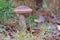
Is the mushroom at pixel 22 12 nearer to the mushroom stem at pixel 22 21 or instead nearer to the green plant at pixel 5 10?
the mushroom stem at pixel 22 21

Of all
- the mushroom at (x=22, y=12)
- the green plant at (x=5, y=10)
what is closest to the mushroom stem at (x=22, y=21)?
the mushroom at (x=22, y=12)

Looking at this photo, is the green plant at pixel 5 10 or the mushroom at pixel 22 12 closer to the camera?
the mushroom at pixel 22 12

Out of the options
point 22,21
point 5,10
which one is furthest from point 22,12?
point 5,10

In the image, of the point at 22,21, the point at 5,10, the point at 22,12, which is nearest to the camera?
the point at 22,12

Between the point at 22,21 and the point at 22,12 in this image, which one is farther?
the point at 22,21

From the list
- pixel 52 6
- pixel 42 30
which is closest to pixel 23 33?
pixel 42 30

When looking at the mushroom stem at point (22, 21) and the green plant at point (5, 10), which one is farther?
the green plant at point (5, 10)

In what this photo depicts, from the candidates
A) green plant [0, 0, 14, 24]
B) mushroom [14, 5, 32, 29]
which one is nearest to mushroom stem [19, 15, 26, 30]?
mushroom [14, 5, 32, 29]

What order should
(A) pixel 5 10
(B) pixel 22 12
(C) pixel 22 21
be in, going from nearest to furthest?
(B) pixel 22 12 → (C) pixel 22 21 → (A) pixel 5 10

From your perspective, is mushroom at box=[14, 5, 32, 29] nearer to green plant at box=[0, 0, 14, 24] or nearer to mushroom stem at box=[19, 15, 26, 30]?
mushroom stem at box=[19, 15, 26, 30]

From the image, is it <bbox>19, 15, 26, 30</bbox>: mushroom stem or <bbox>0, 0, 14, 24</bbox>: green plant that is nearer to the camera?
<bbox>19, 15, 26, 30</bbox>: mushroom stem

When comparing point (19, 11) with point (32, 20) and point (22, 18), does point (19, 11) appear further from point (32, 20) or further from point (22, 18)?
point (32, 20)

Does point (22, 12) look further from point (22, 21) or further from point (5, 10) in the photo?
point (5, 10)

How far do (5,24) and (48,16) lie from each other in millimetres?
840
